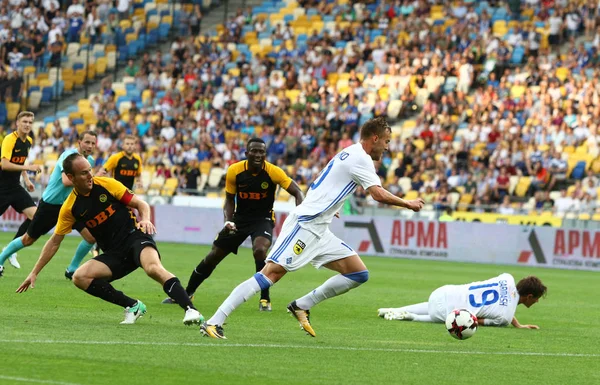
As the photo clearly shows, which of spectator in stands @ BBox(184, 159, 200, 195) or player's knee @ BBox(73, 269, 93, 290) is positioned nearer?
player's knee @ BBox(73, 269, 93, 290)

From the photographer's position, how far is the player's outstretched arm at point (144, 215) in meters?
11.6

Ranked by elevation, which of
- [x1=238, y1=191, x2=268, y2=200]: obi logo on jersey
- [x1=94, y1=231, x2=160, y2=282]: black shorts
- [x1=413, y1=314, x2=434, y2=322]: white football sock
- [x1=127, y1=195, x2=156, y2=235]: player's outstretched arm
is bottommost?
[x1=413, y1=314, x2=434, y2=322]: white football sock

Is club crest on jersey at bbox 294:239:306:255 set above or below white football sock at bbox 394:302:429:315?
above

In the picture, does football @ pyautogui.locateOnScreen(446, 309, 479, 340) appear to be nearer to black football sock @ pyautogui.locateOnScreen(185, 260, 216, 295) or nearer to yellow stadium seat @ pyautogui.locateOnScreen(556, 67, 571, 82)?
black football sock @ pyautogui.locateOnScreen(185, 260, 216, 295)

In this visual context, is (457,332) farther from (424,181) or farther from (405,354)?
(424,181)

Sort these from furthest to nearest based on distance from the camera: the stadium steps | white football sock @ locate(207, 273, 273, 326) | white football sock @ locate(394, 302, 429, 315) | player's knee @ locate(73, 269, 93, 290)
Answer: the stadium steps, white football sock @ locate(394, 302, 429, 315), player's knee @ locate(73, 269, 93, 290), white football sock @ locate(207, 273, 273, 326)

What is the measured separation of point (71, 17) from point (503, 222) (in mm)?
22514

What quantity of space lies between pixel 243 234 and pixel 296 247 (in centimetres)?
411

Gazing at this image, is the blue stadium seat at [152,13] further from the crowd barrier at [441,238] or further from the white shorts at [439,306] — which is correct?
the white shorts at [439,306]

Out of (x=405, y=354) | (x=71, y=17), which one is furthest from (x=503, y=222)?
(x=71, y=17)

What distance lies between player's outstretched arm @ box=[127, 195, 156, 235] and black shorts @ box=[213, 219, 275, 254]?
128 inches

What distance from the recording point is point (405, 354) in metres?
11.2

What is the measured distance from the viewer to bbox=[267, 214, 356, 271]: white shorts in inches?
454

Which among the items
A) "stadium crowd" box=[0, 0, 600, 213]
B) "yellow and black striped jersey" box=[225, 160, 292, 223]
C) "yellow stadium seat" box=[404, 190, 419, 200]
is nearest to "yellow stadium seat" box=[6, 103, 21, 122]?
"stadium crowd" box=[0, 0, 600, 213]
